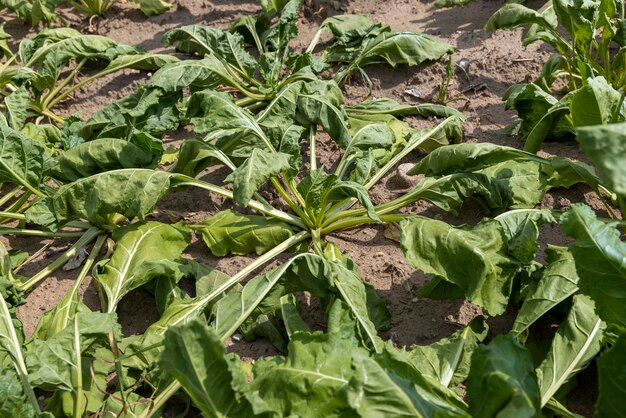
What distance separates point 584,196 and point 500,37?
1521mm

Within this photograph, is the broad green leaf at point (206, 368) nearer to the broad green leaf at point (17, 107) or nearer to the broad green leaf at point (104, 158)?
the broad green leaf at point (104, 158)

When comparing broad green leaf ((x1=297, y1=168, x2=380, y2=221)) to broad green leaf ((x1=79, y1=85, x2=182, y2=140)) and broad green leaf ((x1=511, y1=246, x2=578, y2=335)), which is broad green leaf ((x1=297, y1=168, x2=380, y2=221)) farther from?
broad green leaf ((x1=79, y1=85, x2=182, y2=140))

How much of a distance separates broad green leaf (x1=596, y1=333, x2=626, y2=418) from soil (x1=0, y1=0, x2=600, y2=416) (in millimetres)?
671

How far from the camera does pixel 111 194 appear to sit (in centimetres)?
309

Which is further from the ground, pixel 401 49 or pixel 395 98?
pixel 401 49

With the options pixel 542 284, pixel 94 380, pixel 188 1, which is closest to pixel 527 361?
pixel 542 284

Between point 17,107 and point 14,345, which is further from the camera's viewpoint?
point 17,107

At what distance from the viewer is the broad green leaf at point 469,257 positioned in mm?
2596

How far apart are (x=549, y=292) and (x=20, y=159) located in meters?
2.56

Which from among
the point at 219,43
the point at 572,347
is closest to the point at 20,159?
the point at 219,43

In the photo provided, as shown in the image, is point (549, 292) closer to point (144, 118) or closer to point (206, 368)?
point (206, 368)

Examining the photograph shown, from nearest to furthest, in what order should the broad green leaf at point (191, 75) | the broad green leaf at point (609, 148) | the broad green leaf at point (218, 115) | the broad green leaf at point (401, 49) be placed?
the broad green leaf at point (609, 148), the broad green leaf at point (218, 115), the broad green leaf at point (191, 75), the broad green leaf at point (401, 49)

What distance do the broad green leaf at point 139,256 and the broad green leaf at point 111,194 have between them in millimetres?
149

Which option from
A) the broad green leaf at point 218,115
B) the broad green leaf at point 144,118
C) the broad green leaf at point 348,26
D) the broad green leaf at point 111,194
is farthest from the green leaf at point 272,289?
the broad green leaf at point 348,26
